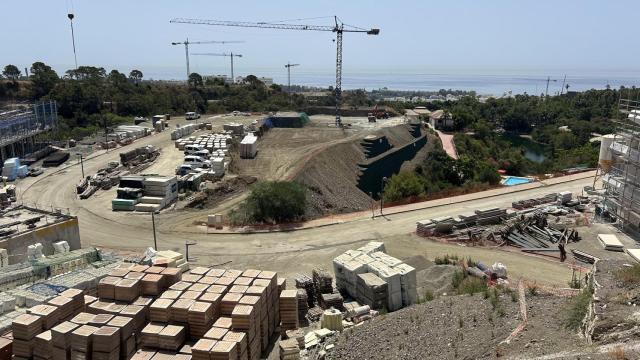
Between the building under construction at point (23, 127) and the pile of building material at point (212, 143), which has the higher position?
the building under construction at point (23, 127)

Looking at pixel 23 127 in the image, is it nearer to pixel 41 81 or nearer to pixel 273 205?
pixel 273 205

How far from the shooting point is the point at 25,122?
144 feet

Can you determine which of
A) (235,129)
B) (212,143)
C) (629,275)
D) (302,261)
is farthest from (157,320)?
(235,129)

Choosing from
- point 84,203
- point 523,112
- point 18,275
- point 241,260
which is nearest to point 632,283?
point 241,260

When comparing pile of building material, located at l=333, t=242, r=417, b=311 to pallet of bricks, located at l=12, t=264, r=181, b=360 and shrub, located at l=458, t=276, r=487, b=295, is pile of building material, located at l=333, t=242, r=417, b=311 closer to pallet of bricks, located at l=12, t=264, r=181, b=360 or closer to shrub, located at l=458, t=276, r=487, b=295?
shrub, located at l=458, t=276, r=487, b=295

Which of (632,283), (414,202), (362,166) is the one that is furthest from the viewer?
(362,166)

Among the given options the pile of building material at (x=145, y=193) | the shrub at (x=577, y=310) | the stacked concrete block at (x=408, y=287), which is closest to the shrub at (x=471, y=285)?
the stacked concrete block at (x=408, y=287)

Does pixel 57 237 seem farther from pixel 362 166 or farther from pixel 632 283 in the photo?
pixel 362 166

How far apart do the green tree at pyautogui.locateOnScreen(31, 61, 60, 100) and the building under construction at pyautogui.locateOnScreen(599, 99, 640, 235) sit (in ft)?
240

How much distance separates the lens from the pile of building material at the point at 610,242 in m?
21.6

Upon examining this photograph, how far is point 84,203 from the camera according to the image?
30312mm

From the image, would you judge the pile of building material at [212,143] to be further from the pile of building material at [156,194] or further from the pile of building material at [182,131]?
the pile of building material at [156,194]

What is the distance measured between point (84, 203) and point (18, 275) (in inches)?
566

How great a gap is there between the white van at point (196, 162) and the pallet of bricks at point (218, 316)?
2218 cm
